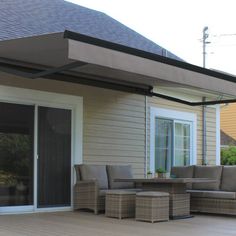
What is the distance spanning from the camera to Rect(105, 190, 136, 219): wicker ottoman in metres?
7.94

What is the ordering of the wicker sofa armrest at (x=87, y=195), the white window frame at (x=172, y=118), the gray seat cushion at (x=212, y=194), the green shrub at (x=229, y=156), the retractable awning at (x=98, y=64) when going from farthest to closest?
the green shrub at (x=229, y=156) → the white window frame at (x=172, y=118) → the wicker sofa armrest at (x=87, y=195) → the gray seat cushion at (x=212, y=194) → the retractable awning at (x=98, y=64)

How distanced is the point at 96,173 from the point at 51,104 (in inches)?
59.3

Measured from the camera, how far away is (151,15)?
22.6m

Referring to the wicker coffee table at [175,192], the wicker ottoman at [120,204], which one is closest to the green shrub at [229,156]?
the wicker coffee table at [175,192]

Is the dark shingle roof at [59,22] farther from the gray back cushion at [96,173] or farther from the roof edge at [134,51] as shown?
the gray back cushion at [96,173]

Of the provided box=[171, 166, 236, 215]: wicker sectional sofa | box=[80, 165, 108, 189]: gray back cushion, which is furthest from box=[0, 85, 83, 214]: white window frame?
box=[171, 166, 236, 215]: wicker sectional sofa

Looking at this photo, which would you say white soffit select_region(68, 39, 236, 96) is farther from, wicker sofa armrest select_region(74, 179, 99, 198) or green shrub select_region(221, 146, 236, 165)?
green shrub select_region(221, 146, 236, 165)

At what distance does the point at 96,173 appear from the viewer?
9.14m

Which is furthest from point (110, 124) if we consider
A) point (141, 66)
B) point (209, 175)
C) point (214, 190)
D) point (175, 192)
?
point (141, 66)

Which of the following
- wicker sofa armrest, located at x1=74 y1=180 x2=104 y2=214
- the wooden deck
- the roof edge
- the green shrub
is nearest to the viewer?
the roof edge

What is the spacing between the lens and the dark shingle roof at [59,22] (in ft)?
28.4

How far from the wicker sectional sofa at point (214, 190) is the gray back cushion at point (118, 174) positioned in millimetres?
1004

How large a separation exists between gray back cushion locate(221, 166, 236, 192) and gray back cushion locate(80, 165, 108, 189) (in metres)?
2.16

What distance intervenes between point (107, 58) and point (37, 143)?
3169 mm
